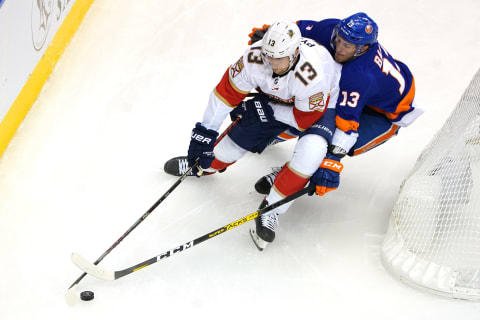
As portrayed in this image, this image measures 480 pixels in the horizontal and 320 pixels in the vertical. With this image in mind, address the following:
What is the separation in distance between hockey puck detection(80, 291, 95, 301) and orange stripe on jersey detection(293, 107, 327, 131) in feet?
4.12

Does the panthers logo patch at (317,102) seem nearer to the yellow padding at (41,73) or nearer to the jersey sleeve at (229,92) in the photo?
the jersey sleeve at (229,92)

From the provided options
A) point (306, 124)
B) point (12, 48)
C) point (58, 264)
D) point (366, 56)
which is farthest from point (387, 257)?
point (12, 48)

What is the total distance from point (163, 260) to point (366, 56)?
1.37 m

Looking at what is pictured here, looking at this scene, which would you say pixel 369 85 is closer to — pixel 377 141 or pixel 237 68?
pixel 377 141

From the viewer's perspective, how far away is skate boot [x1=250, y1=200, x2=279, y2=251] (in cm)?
350

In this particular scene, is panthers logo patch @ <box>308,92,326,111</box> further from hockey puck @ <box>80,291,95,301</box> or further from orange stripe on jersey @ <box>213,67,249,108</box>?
hockey puck @ <box>80,291,95,301</box>

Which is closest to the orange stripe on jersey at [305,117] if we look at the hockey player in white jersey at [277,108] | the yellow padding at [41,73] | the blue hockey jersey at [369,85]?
the hockey player in white jersey at [277,108]

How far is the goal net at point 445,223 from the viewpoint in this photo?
332 centimetres

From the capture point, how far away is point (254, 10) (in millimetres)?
5355

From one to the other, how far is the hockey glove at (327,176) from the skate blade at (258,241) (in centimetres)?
38

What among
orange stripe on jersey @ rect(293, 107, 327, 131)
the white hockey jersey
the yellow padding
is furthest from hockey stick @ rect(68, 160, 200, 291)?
the yellow padding

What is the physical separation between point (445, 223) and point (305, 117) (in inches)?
32.2

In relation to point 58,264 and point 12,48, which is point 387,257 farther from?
point 12,48

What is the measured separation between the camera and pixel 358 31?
3342 mm
